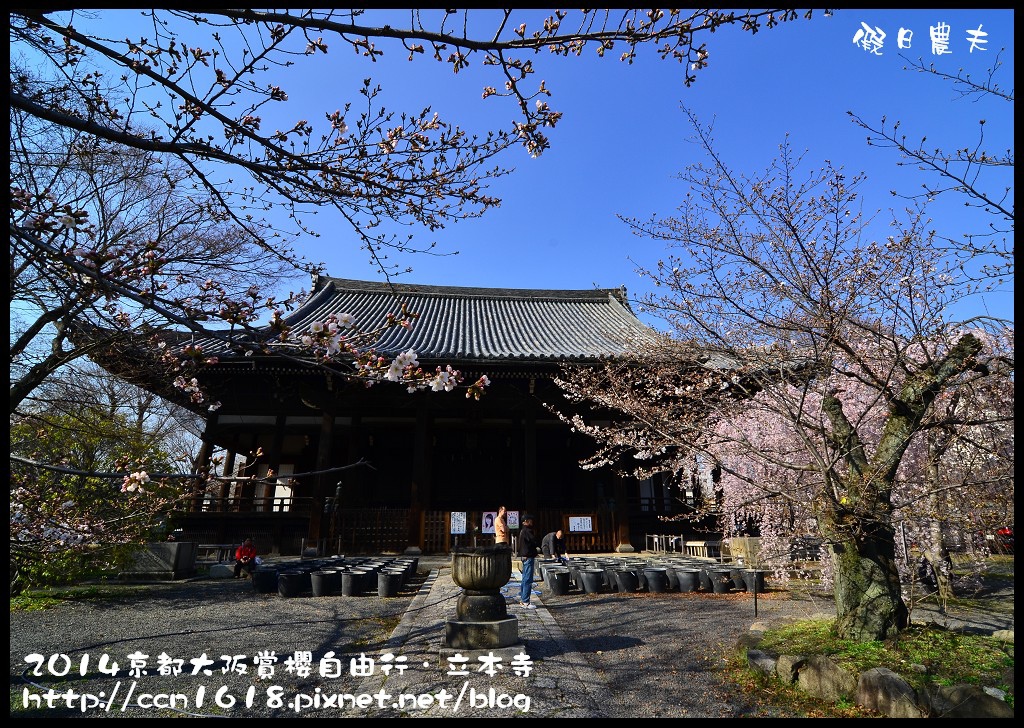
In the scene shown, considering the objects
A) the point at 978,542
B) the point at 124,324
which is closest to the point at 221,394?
the point at 124,324

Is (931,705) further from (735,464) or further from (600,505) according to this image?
(600,505)

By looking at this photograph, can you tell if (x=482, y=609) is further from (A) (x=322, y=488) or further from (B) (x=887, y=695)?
(A) (x=322, y=488)

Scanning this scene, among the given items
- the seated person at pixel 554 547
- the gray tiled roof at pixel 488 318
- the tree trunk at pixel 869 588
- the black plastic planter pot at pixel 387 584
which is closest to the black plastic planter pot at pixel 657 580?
A: the seated person at pixel 554 547

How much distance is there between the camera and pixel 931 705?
3.51m

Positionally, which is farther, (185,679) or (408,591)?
(408,591)

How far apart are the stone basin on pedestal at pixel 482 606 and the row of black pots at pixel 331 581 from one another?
3.66 m

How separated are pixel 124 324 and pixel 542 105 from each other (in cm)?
405

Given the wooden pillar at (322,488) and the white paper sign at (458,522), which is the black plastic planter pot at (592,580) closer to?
the white paper sign at (458,522)

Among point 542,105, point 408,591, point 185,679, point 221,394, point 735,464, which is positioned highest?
point 542,105

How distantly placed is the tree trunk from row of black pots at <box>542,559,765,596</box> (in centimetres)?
391

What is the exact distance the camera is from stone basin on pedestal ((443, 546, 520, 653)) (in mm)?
4832

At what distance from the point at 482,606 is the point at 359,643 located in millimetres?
1633

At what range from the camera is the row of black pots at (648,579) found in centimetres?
866

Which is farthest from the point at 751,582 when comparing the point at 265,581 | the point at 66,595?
the point at 66,595
